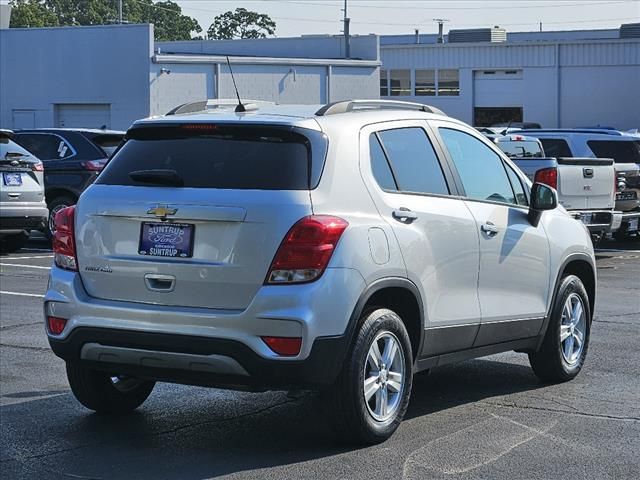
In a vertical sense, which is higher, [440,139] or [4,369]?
[440,139]

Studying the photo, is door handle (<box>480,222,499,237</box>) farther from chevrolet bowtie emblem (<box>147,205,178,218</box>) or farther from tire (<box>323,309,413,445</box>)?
chevrolet bowtie emblem (<box>147,205,178,218</box>)

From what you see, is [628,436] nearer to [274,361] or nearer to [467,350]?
[467,350]

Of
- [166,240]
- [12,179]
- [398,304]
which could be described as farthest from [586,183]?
[166,240]

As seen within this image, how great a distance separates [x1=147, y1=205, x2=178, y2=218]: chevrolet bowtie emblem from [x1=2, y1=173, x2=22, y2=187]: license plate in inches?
496

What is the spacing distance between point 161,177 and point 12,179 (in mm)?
12589

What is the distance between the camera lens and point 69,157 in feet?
67.9

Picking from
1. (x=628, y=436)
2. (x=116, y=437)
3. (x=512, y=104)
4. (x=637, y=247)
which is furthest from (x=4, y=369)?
(x=512, y=104)

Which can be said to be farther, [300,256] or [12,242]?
[12,242]

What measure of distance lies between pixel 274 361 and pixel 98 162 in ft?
48.4

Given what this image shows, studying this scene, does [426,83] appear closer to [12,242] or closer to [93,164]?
[93,164]

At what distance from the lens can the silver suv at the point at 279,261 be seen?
20.6ft

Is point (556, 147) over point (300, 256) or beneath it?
over

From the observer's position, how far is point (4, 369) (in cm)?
929

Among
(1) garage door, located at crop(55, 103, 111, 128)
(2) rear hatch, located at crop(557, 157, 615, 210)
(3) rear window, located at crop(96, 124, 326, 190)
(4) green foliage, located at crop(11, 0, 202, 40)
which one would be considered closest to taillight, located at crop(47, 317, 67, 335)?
(3) rear window, located at crop(96, 124, 326, 190)
